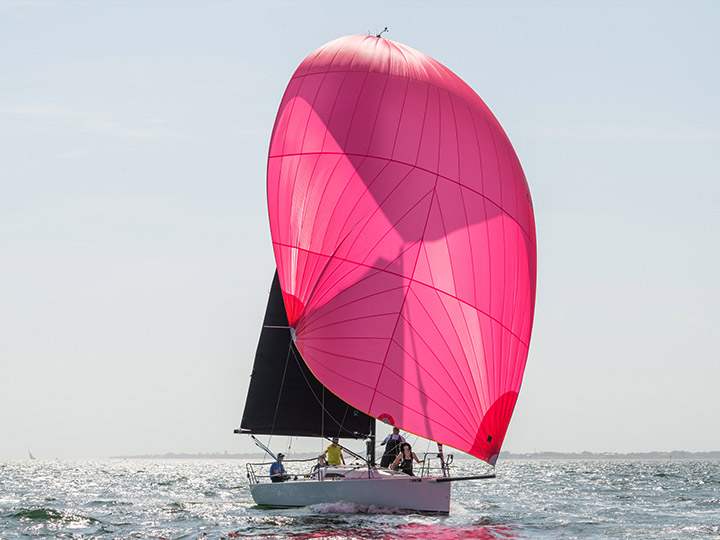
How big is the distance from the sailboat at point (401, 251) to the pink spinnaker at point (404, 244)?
0.09 ft

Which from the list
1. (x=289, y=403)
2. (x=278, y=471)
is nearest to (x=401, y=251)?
(x=289, y=403)

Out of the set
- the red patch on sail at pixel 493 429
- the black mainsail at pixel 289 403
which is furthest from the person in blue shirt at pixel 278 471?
the red patch on sail at pixel 493 429

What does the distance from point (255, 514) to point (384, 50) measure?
10154mm

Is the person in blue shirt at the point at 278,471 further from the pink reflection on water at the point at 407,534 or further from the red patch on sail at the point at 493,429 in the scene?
the red patch on sail at the point at 493,429

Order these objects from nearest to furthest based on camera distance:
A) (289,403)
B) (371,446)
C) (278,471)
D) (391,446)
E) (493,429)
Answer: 1. (493,429)
2. (391,446)
3. (371,446)
4. (278,471)
5. (289,403)

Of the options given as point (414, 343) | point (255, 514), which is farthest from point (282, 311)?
point (414, 343)

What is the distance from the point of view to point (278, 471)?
62.0ft

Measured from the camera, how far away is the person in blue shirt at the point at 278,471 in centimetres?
1864

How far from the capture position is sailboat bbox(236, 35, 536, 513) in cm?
1516

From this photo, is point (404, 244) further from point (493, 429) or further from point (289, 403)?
point (289, 403)

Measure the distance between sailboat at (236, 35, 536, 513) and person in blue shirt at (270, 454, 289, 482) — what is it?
947 millimetres

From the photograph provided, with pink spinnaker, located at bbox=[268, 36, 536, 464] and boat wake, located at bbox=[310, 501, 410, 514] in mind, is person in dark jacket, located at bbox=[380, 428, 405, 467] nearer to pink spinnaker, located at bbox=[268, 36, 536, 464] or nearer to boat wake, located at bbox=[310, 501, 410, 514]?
boat wake, located at bbox=[310, 501, 410, 514]

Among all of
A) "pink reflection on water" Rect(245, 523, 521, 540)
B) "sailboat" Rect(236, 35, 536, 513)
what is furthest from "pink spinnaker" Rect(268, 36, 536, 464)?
"pink reflection on water" Rect(245, 523, 521, 540)

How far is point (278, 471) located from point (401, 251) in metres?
6.42
